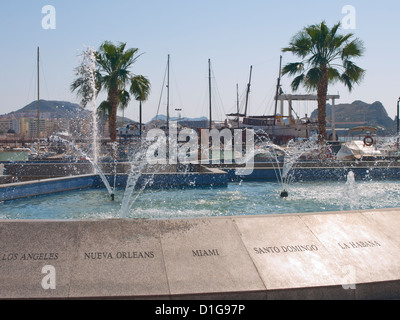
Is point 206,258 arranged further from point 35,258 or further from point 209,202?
point 209,202

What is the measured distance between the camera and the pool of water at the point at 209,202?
871 centimetres

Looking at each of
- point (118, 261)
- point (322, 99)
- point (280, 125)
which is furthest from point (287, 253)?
point (280, 125)

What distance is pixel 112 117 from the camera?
21.3 m

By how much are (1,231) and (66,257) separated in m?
0.89

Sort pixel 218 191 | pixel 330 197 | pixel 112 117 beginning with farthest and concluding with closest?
pixel 112 117
pixel 218 191
pixel 330 197

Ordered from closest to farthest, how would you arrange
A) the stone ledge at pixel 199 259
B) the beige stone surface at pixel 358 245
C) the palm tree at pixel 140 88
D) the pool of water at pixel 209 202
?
1. the stone ledge at pixel 199 259
2. the beige stone surface at pixel 358 245
3. the pool of water at pixel 209 202
4. the palm tree at pixel 140 88

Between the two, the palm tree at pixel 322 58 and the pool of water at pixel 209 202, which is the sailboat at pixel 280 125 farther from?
the pool of water at pixel 209 202

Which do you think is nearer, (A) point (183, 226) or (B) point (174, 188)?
(A) point (183, 226)

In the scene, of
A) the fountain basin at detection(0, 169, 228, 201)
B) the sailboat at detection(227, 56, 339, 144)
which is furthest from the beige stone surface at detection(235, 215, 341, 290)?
the sailboat at detection(227, 56, 339, 144)

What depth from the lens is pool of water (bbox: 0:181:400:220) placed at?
871 centimetres

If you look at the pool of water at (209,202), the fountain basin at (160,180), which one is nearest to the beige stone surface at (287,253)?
the pool of water at (209,202)

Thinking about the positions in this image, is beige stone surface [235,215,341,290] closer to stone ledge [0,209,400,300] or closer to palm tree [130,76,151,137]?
stone ledge [0,209,400,300]
